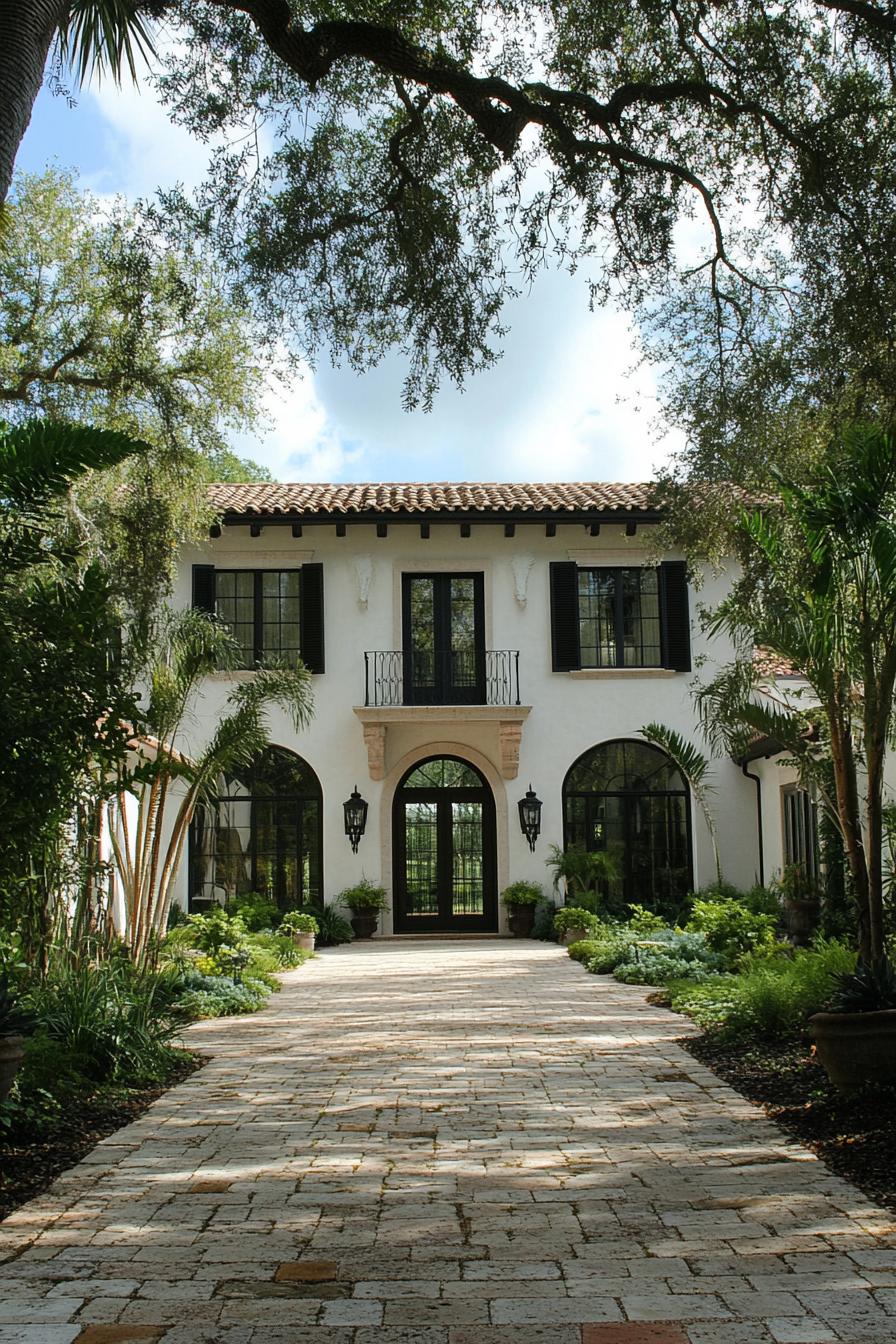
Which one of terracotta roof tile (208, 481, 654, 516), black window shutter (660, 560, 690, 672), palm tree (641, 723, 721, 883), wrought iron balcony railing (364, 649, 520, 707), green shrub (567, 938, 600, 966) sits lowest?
green shrub (567, 938, 600, 966)

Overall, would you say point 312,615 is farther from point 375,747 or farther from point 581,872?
point 581,872

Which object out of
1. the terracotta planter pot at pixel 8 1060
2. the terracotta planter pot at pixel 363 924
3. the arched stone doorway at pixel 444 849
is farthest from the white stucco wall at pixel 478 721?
the terracotta planter pot at pixel 8 1060

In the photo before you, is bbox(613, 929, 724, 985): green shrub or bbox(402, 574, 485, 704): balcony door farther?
bbox(402, 574, 485, 704): balcony door

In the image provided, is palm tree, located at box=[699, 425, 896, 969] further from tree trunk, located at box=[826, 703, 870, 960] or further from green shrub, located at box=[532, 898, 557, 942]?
green shrub, located at box=[532, 898, 557, 942]

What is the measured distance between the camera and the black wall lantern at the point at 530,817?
61.6 ft

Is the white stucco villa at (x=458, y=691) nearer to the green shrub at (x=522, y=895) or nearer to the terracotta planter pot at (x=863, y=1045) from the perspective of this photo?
the green shrub at (x=522, y=895)

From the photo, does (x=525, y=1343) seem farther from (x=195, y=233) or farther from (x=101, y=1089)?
(x=195, y=233)

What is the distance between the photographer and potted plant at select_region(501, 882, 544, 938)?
18438 millimetres

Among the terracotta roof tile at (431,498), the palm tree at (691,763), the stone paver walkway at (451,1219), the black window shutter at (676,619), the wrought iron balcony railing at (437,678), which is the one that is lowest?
the stone paver walkway at (451,1219)

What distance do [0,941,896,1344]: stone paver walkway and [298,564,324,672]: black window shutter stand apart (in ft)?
38.2

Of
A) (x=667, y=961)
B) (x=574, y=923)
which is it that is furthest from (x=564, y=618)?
(x=667, y=961)

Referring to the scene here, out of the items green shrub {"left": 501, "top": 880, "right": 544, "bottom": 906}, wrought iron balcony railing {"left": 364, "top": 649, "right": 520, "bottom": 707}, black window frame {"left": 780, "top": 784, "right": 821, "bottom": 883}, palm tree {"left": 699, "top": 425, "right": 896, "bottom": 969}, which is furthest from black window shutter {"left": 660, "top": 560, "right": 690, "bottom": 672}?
palm tree {"left": 699, "top": 425, "right": 896, "bottom": 969}

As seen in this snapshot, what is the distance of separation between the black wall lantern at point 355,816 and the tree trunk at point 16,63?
13.2 m

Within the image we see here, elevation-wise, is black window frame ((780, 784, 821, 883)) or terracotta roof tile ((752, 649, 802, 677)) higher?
terracotta roof tile ((752, 649, 802, 677))
